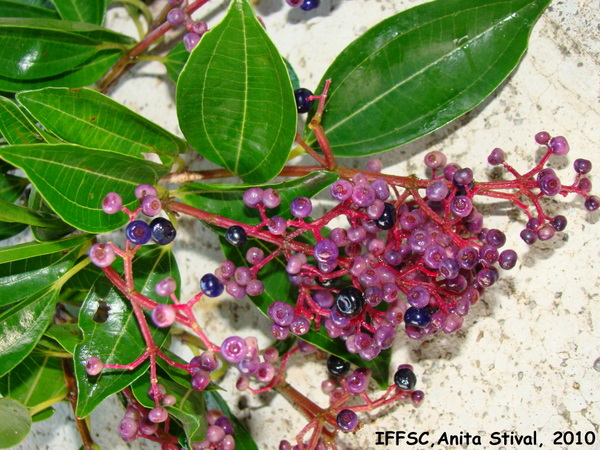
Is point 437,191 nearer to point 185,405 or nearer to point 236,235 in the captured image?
point 236,235

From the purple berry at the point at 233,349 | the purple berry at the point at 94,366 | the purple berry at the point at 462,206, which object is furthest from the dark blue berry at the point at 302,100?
the purple berry at the point at 94,366

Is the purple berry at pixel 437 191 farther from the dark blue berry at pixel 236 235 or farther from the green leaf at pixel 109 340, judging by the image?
the green leaf at pixel 109 340

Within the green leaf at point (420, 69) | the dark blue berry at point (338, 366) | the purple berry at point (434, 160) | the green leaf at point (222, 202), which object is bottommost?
the dark blue berry at point (338, 366)

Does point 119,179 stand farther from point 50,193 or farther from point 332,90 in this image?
point 332,90

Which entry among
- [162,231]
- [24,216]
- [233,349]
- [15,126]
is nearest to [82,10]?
[15,126]

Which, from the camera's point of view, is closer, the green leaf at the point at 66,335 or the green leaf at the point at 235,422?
the green leaf at the point at 66,335

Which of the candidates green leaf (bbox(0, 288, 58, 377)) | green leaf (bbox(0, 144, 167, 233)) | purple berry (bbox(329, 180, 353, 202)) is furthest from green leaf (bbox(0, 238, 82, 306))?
purple berry (bbox(329, 180, 353, 202))

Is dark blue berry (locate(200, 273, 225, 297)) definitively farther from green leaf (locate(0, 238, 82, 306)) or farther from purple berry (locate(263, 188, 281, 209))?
green leaf (locate(0, 238, 82, 306))
